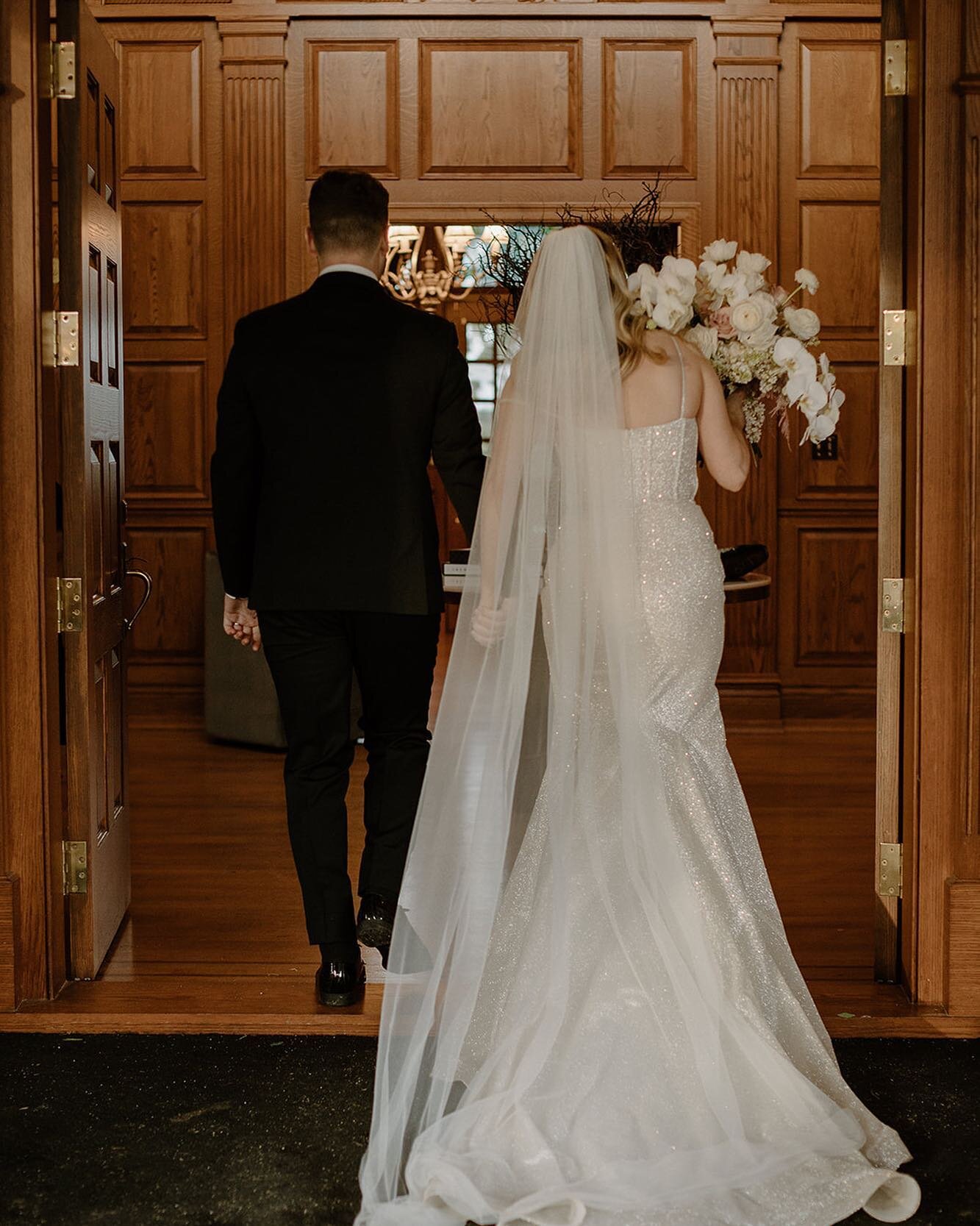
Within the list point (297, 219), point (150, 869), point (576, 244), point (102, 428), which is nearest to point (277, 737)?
point (150, 869)

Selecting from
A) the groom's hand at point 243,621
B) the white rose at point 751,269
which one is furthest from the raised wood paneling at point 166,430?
the white rose at point 751,269

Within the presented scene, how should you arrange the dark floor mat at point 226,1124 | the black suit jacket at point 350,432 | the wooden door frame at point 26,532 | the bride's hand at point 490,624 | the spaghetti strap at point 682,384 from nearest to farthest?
1. the dark floor mat at point 226,1124
2. the bride's hand at point 490,624
3. the spaghetti strap at point 682,384
4. the black suit jacket at point 350,432
5. the wooden door frame at point 26,532

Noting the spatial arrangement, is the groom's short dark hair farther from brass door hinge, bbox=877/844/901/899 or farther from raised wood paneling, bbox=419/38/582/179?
raised wood paneling, bbox=419/38/582/179

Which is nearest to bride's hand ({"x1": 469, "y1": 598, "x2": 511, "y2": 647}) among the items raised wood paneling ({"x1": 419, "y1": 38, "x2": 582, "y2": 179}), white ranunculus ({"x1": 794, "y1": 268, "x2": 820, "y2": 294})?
white ranunculus ({"x1": 794, "y1": 268, "x2": 820, "y2": 294})

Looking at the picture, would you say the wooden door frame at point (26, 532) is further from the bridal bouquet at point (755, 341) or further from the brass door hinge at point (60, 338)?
the bridal bouquet at point (755, 341)

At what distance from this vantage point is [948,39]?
3.28 m

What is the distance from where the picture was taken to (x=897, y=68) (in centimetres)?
341

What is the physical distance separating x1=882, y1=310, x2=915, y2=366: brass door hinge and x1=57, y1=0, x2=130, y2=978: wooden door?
1.86 m

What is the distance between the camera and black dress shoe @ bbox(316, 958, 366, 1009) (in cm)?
340

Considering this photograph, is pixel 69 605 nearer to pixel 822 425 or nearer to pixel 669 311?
A: pixel 669 311

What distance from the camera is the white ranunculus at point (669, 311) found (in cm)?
294

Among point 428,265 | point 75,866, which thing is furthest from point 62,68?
point 428,265

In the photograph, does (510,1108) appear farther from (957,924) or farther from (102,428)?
(102,428)

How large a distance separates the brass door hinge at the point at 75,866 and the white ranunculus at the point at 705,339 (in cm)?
183
